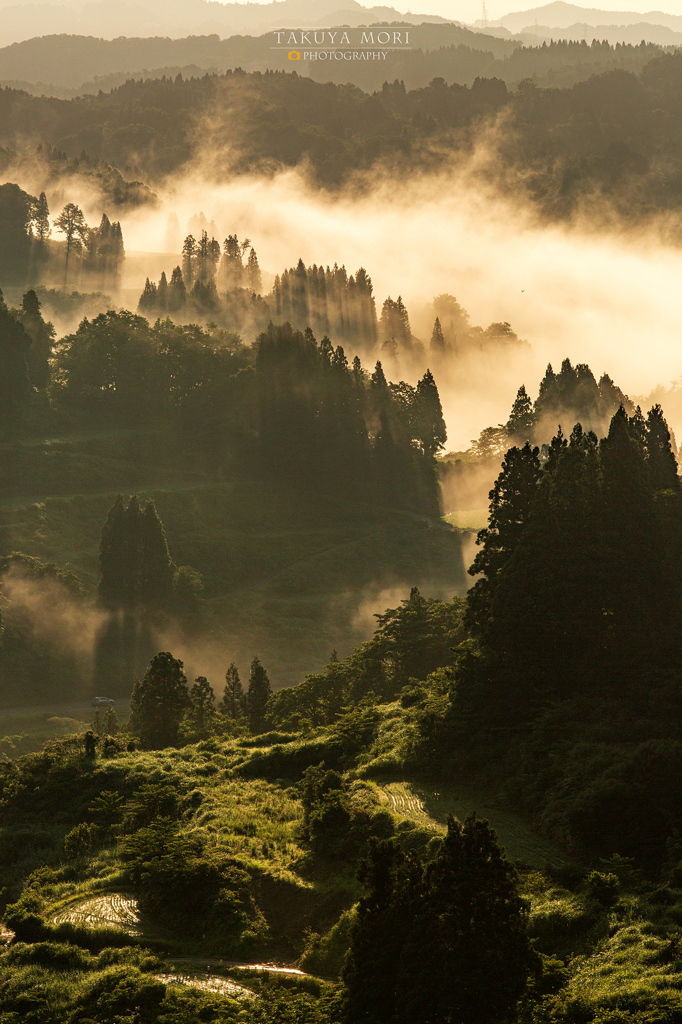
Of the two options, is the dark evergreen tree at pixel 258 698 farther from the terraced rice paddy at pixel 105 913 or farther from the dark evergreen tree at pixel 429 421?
the dark evergreen tree at pixel 429 421

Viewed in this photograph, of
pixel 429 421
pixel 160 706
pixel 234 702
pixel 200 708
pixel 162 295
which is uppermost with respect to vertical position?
pixel 162 295

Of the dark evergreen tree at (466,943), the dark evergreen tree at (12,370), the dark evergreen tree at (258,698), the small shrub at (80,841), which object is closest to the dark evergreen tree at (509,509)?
the dark evergreen tree at (258,698)

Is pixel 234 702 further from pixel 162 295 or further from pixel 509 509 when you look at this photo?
pixel 162 295

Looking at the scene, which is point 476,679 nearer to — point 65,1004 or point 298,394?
point 65,1004

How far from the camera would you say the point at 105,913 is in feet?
122

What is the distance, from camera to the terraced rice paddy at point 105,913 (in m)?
36.2

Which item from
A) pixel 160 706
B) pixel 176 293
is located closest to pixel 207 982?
pixel 160 706

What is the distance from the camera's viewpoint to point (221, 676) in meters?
95.8

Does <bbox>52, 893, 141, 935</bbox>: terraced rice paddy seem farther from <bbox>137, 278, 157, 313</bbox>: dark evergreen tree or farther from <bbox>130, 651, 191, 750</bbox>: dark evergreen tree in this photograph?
<bbox>137, 278, 157, 313</bbox>: dark evergreen tree

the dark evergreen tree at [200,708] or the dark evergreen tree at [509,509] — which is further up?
the dark evergreen tree at [509,509]

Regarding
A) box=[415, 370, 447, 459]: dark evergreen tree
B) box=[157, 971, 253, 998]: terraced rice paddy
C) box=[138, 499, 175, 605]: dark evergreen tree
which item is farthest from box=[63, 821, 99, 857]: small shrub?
box=[415, 370, 447, 459]: dark evergreen tree

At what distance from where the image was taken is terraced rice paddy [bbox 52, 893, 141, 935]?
3619 cm

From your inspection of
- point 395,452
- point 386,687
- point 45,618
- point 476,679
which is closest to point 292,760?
point 476,679

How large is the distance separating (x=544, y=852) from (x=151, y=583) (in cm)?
7347
